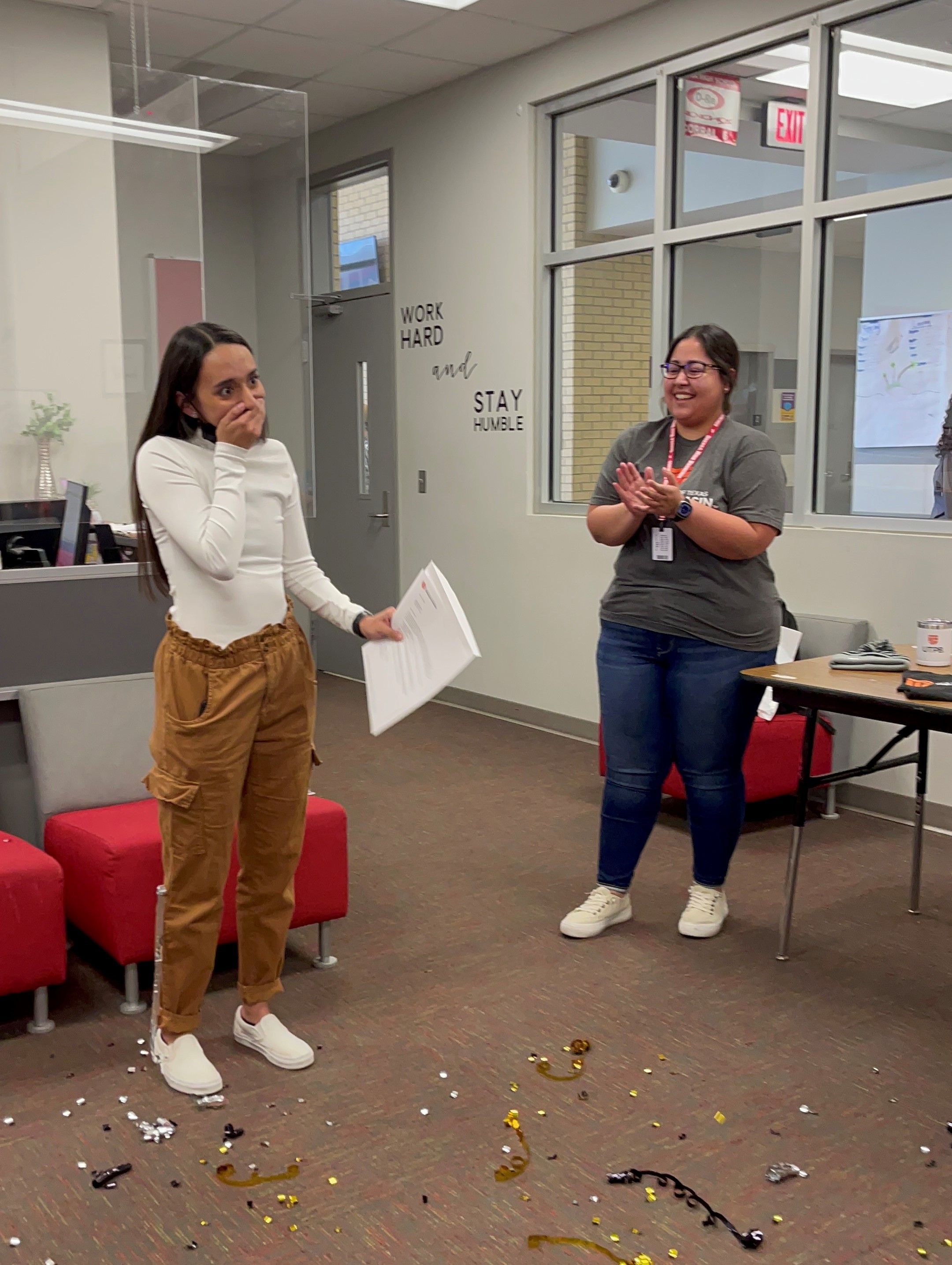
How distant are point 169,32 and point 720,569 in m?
4.11

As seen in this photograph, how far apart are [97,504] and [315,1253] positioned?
2.67 metres

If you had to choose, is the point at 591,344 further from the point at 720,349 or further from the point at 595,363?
the point at 720,349

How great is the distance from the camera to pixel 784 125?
4.78m

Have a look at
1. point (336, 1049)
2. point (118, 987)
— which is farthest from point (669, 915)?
point (118, 987)

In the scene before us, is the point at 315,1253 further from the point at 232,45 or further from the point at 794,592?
the point at 232,45

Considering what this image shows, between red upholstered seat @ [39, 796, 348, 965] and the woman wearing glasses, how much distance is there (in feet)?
2.34

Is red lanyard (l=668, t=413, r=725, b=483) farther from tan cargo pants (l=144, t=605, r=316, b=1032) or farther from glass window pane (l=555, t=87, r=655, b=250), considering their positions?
glass window pane (l=555, t=87, r=655, b=250)

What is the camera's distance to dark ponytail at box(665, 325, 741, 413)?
3.07 meters

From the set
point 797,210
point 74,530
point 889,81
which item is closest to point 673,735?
point 74,530

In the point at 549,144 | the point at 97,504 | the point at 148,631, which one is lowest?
the point at 148,631

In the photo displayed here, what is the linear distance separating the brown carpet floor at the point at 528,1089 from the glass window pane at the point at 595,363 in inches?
101

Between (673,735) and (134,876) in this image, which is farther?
(673,735)

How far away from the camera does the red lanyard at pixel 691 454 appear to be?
311cm

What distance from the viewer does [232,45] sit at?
226 inches
